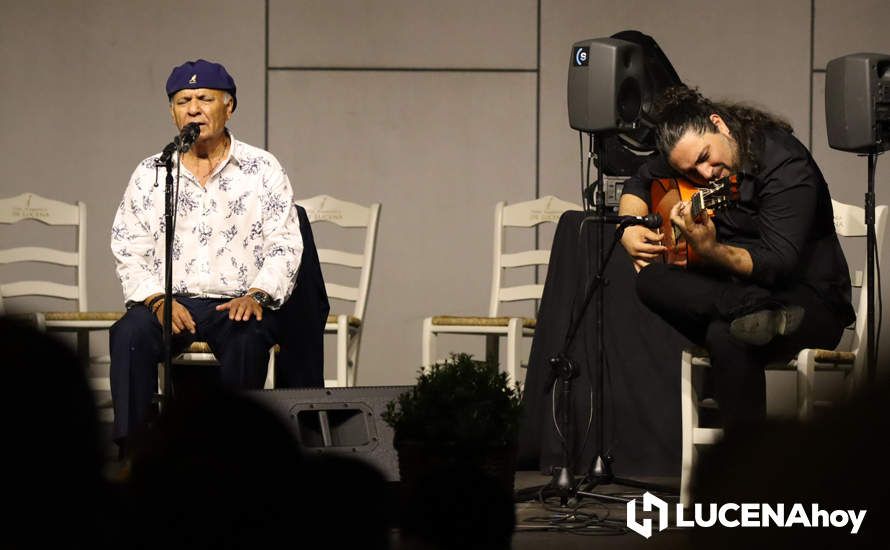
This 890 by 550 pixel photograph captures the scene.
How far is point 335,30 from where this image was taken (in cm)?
586

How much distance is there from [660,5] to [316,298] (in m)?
2.60

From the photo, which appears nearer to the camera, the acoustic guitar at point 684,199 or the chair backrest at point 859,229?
the acoustic guitar at point 684,199

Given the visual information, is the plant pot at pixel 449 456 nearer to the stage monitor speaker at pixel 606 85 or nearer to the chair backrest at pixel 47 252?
the stage monitor speaker at pixel 606 85

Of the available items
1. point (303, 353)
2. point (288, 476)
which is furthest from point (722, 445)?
Result: point (303, 353)

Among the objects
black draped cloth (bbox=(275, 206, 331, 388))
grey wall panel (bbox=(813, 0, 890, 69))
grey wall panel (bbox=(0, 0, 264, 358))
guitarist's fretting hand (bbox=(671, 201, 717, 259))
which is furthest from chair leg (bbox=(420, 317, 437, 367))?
grey wall panel (bbox=(813, 0, 890, 69))

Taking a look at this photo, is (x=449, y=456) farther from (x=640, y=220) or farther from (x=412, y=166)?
(x=412, y=166)

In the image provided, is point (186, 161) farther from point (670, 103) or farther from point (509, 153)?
point (509, 153)

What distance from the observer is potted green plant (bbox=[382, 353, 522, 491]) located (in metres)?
2.77

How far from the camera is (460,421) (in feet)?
9.12

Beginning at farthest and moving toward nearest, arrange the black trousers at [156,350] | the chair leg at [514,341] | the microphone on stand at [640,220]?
the chair leg at [514,341]
the black trousers at [156,350]
the microphone on stand at [640,220]

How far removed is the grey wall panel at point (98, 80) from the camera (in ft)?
19.0

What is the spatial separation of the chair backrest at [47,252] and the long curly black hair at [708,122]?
2.42 m

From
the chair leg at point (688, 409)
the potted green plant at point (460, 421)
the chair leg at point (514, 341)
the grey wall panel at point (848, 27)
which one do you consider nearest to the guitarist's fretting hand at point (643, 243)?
the chair leg at point (688, 409)

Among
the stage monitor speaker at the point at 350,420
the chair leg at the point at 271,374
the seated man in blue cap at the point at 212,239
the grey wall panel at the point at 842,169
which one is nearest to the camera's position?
the stage monitor speaker at the point at 350,420
